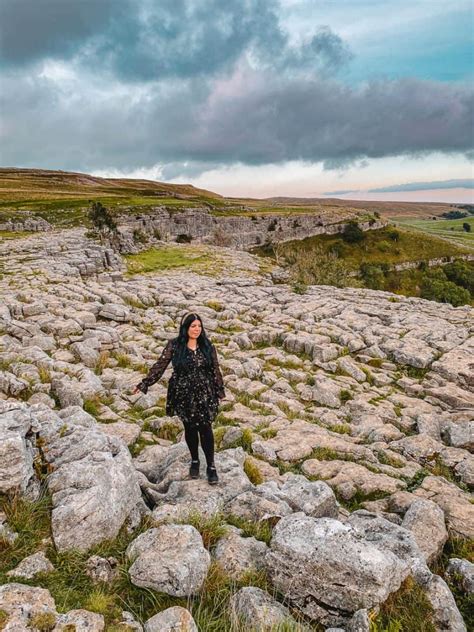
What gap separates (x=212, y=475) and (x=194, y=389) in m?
1.34

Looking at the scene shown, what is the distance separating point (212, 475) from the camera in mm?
6254

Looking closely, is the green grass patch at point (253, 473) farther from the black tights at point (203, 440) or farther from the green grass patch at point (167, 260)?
the green grass patch at point (167, 260)

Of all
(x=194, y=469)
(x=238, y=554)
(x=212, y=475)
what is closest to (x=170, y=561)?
(x=238, y=554)

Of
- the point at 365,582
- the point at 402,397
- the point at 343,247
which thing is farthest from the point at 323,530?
the point at 343,247

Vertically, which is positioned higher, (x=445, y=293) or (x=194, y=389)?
(x=194, y=389)

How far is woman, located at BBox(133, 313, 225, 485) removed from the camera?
21.0ft

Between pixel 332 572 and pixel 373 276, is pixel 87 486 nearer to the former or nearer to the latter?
pixel 332 572

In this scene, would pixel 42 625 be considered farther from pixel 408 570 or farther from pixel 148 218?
pixel 148 218

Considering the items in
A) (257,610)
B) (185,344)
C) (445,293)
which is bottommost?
(445,293)

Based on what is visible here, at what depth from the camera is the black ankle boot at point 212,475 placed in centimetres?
621

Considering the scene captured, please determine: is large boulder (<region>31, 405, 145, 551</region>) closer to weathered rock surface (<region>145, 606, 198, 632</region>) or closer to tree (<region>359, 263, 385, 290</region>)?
weathered rock surface (<region>145, 606, 198, 632</region>)

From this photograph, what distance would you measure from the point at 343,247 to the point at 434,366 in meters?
99.0

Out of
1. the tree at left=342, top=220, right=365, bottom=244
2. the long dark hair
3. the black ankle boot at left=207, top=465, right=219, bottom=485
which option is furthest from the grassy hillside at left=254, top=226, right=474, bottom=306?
the black ankle boot at left=207, top=465, right=219, bottom=485

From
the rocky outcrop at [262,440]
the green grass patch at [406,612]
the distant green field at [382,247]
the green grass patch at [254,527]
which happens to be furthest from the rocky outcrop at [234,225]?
the green grass patch at [406,612]
